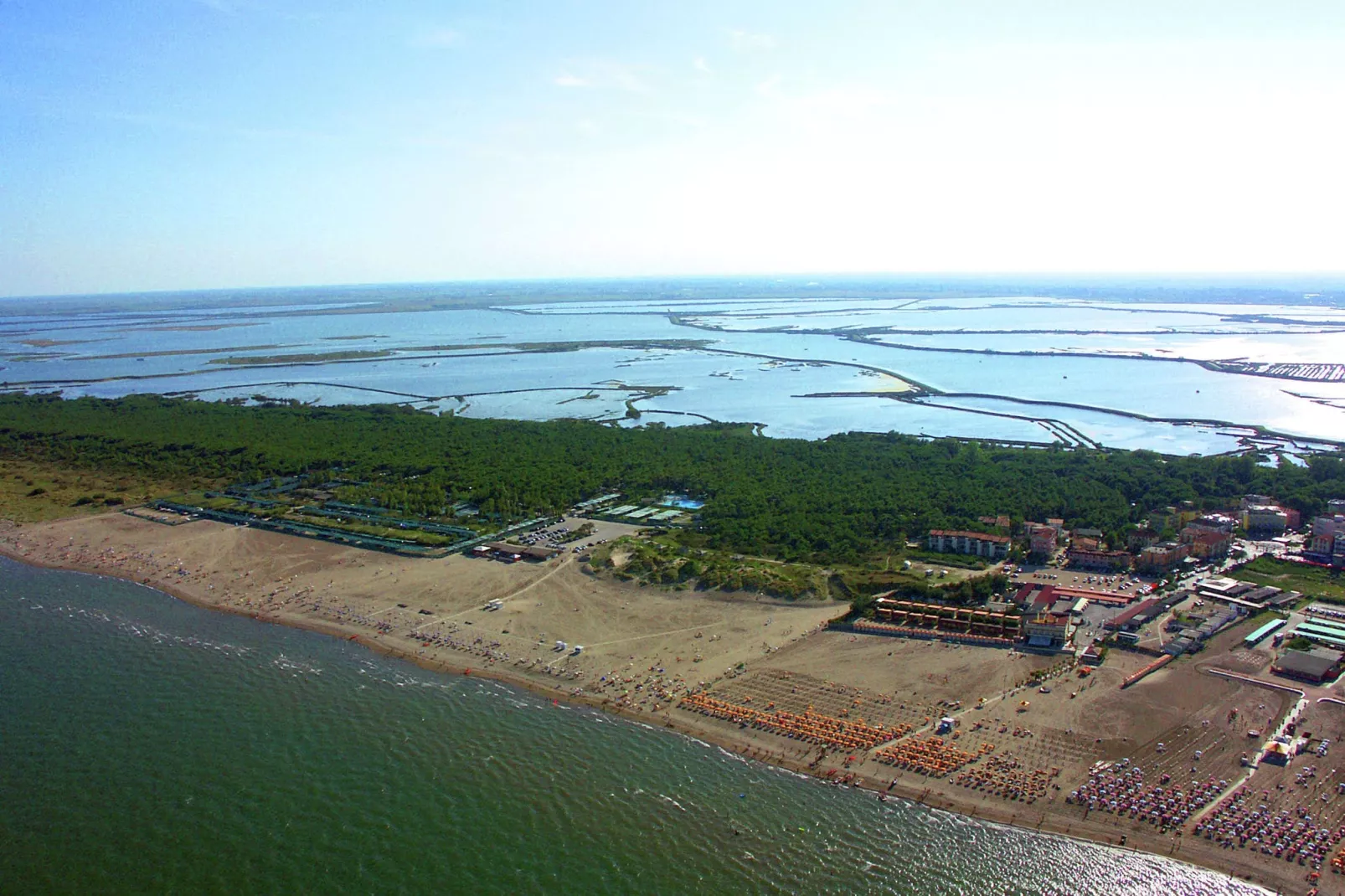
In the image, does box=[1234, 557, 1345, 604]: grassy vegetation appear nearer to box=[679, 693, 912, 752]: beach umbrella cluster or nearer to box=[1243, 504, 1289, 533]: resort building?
box=[1243, 504, 1289, 533]: resort building

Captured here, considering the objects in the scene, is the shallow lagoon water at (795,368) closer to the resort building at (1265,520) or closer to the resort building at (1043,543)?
the resort building at (1265,520)

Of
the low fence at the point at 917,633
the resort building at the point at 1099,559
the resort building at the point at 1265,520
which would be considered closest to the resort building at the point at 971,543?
the resort building at the point at 1099,559

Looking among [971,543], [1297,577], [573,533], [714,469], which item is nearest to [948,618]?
[971,543]

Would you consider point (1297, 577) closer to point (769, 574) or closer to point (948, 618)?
point (948, 618)

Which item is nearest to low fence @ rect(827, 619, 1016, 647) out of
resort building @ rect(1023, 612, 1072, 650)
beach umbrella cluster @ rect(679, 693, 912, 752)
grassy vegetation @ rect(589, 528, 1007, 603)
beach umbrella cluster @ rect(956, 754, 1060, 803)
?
resort building @ rect(1023, 612, 1072, 650)

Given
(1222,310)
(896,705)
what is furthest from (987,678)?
(1222,310)

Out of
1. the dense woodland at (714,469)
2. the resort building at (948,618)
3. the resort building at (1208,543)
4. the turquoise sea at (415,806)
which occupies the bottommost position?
the turquoise sea at (415,806)
